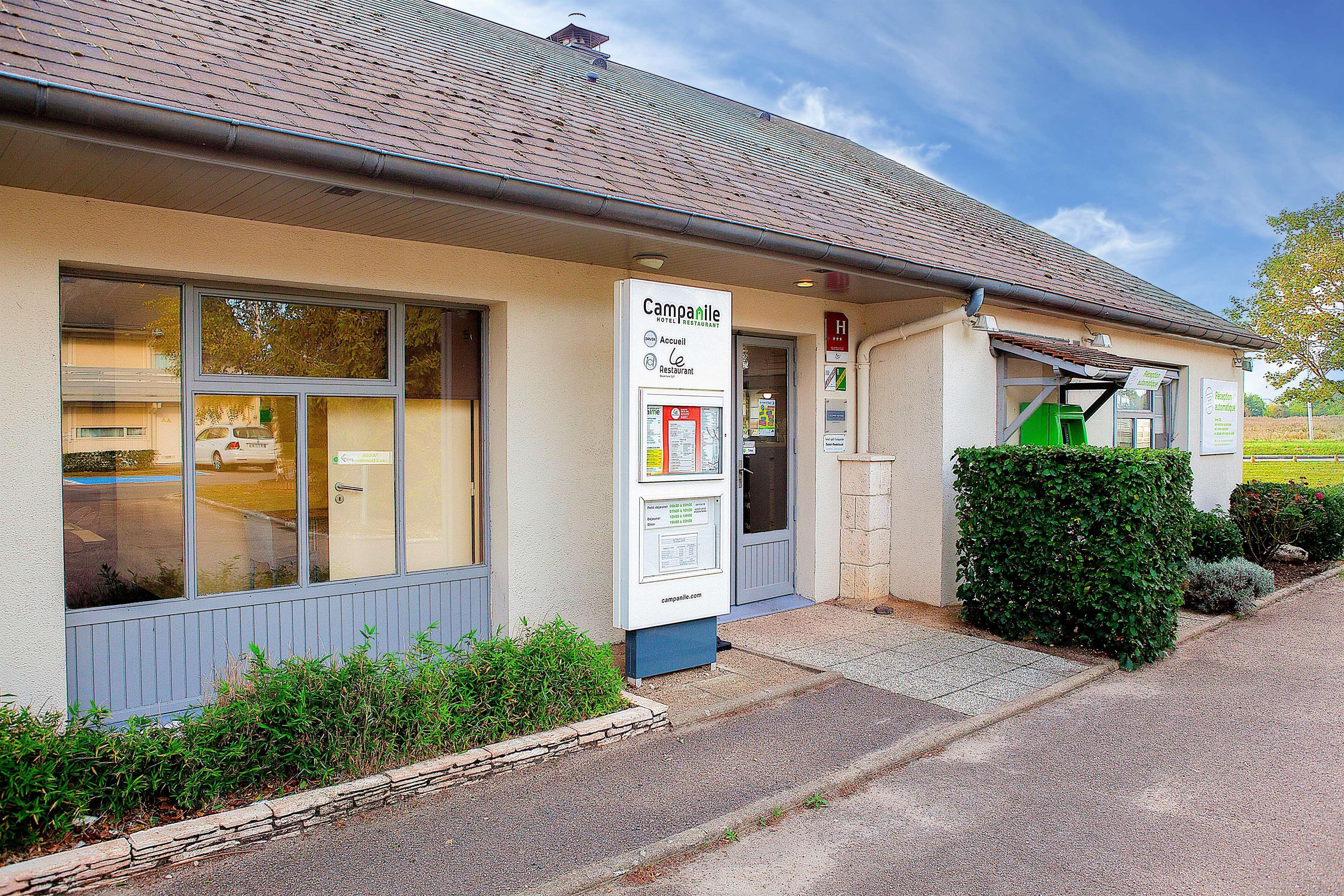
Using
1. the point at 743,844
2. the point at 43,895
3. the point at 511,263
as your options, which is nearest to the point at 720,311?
the point at 511,263

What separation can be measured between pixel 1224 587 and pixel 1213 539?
59.0 inches

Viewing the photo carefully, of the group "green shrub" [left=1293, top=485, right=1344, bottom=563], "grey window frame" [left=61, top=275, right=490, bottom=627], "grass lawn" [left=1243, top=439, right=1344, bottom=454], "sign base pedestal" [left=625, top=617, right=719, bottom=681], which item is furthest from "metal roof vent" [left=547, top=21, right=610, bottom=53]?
"grass lawn" [left=1243, top=439, right=1344, bottom=454]

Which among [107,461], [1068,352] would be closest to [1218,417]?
[1068,352]

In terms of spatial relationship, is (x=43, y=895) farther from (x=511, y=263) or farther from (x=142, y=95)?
(x=511, y=263)

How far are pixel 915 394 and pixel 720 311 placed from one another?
3.19m

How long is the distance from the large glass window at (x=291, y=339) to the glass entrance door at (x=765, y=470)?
3.56m

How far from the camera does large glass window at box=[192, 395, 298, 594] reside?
5.39 meters

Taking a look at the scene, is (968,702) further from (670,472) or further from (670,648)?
(670,472)

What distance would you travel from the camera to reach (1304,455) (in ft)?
152

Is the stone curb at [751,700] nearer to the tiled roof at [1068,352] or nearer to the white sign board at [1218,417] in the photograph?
the tiled roof at [1068,352]

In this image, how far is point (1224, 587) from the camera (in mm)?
8805

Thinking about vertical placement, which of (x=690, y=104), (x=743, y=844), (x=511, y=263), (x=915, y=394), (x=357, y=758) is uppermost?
(x=690, y=104)

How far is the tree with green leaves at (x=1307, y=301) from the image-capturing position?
23297 millimetres

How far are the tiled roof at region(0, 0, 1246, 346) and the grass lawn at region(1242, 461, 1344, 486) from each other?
63.7 ft
